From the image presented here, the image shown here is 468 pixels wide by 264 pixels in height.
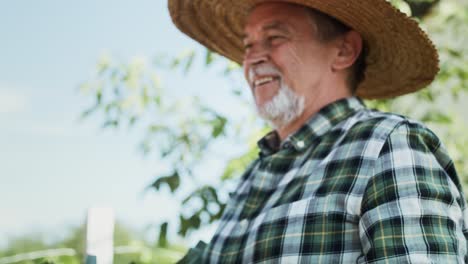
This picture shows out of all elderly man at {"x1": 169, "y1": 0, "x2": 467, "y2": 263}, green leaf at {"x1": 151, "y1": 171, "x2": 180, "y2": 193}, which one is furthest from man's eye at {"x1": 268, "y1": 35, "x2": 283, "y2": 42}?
green leaf at {"x1": 151, "y1": 171, "x2": 180, "y2": 193}

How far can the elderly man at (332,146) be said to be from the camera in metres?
1.42

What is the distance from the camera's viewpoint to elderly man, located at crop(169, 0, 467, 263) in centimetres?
142

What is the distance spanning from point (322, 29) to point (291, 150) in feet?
1.29

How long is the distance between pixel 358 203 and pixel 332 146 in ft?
0.79

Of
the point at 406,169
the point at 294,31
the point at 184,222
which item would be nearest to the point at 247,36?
the point at 294,31

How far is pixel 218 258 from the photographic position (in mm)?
1755

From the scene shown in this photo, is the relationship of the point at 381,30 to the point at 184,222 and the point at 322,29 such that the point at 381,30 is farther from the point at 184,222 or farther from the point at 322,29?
the point at 184,222

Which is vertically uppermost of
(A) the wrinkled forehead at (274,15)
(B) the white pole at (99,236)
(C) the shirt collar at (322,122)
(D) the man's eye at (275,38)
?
(A) the wrinkled forehead at (274,15)

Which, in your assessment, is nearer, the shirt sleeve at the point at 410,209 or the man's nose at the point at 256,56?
the shirt sleeve at the point at 410,209

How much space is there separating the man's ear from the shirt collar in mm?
130

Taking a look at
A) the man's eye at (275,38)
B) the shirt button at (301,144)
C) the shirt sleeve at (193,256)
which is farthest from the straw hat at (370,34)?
the shirt sleeve at (193,256)

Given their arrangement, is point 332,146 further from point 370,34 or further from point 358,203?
point 370,34

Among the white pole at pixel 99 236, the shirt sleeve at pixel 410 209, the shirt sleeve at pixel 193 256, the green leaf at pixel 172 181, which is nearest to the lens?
the shirt sleeve at pixel 410 209

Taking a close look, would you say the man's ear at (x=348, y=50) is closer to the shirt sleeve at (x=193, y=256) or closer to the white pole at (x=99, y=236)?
the shirt sleeve at (x=193, y=256)
